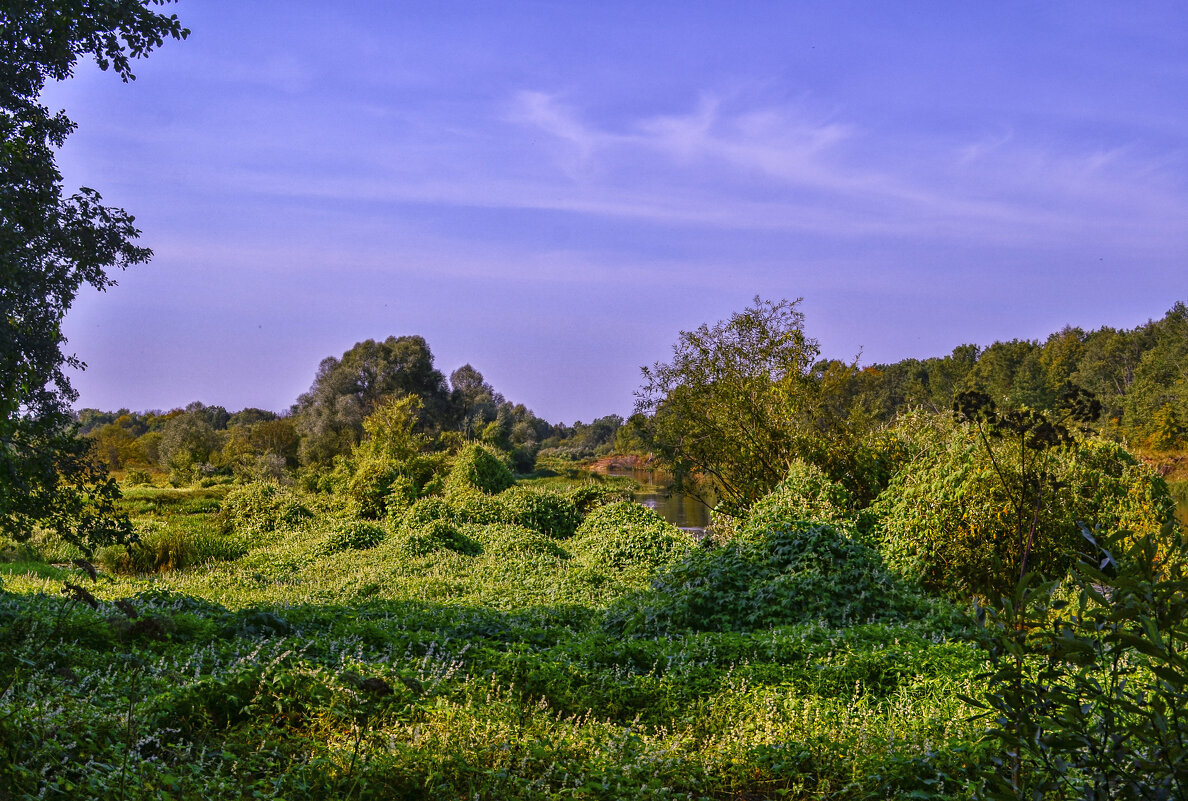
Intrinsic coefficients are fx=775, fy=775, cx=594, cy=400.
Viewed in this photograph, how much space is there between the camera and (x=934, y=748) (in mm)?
3803

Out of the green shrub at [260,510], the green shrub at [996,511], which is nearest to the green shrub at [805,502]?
the green shrub at [996,511]

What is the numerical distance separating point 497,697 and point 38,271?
674 centimetres

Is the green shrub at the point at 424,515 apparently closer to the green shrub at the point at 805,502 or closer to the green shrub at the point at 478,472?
the green shrub at the point at 478,472

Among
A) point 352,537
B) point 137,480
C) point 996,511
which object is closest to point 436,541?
point 352,537

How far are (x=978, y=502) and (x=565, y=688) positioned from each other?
6.17m

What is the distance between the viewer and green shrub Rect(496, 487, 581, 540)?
16.0 meters

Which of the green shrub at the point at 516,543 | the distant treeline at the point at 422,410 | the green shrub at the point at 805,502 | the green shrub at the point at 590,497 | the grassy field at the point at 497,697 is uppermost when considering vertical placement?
the distant treeline at the point at 422,410

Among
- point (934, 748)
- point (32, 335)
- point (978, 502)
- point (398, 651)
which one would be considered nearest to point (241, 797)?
point (398, 651)

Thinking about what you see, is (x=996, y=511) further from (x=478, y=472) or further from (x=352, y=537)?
(x=478, y=472)

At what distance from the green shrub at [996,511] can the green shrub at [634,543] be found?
3.26 meters

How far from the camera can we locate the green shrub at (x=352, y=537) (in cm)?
1445

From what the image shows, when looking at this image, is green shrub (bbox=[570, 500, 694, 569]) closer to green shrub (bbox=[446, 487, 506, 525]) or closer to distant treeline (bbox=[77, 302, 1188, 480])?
green shrub (bbox=[446, 487, 506, 525])

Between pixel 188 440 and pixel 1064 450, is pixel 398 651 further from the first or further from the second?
pixel 188 440

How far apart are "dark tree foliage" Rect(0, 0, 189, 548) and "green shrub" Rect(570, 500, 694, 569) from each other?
6.66 metres
